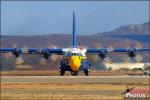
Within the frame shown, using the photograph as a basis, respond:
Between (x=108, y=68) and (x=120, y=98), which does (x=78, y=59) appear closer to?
(x=120, y=98)

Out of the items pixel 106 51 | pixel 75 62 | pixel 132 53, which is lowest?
pixel 75 62

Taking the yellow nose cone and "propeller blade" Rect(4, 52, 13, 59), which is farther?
"propeller blade" Rect(4, 52, 13, 59)

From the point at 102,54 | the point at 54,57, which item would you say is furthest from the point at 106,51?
the point at 54,57

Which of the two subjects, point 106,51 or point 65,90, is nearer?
point 65,90

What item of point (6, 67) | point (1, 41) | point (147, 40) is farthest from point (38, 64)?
point (147, 40)

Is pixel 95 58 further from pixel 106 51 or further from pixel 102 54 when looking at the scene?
pixel 102 54

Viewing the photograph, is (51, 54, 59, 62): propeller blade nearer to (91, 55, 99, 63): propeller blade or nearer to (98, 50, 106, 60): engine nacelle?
(91, 55, 99, 63): propeller blade

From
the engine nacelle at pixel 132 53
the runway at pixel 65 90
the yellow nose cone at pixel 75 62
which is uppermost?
the engine nacelle at pixel 132 53

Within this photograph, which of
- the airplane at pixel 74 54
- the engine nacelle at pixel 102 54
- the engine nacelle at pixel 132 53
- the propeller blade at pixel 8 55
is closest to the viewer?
the airplane at pixel 74 54

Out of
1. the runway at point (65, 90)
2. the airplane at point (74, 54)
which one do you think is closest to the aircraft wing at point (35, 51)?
Answer: the airplane at point (74, 54)

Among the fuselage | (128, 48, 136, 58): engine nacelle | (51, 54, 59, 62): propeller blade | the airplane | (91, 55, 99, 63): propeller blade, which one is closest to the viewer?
the fuselage

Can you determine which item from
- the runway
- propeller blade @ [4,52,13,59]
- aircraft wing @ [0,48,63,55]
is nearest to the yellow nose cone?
aircraft wing @ [0,48,63,55]

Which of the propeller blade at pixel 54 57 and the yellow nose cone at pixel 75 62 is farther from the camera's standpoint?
the propeller blade at pixel 54 57

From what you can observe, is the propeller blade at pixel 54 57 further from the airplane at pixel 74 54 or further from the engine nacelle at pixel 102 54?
the engine nacelle at pixel 102 54
